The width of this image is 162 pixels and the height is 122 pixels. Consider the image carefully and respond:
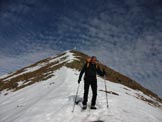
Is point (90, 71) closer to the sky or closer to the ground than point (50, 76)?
closer to the ground

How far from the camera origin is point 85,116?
521 inches

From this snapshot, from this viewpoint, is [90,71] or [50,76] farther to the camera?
[50,76]

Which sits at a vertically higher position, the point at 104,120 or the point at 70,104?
the point at 70,104

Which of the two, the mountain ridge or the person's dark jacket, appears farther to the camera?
the mountain ridge

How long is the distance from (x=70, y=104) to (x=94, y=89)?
185 centimetres

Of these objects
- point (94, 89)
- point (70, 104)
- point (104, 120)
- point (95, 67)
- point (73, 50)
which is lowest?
point (104, 120)

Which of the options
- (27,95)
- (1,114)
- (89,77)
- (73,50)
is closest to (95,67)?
(89,77)

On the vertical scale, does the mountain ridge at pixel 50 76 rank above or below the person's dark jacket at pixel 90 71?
above

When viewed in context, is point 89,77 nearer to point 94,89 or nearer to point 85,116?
point 94,89

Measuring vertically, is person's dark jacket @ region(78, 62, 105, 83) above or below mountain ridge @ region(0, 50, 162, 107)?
below

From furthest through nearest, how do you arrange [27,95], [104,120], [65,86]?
[27,95], [65,86], [104,120]

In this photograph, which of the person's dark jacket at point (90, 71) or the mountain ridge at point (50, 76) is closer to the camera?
the person's dark jacket at point (90, 71)

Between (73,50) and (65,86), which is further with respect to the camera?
(73,50)

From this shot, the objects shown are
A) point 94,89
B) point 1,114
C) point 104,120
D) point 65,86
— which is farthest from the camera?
point 65,86
